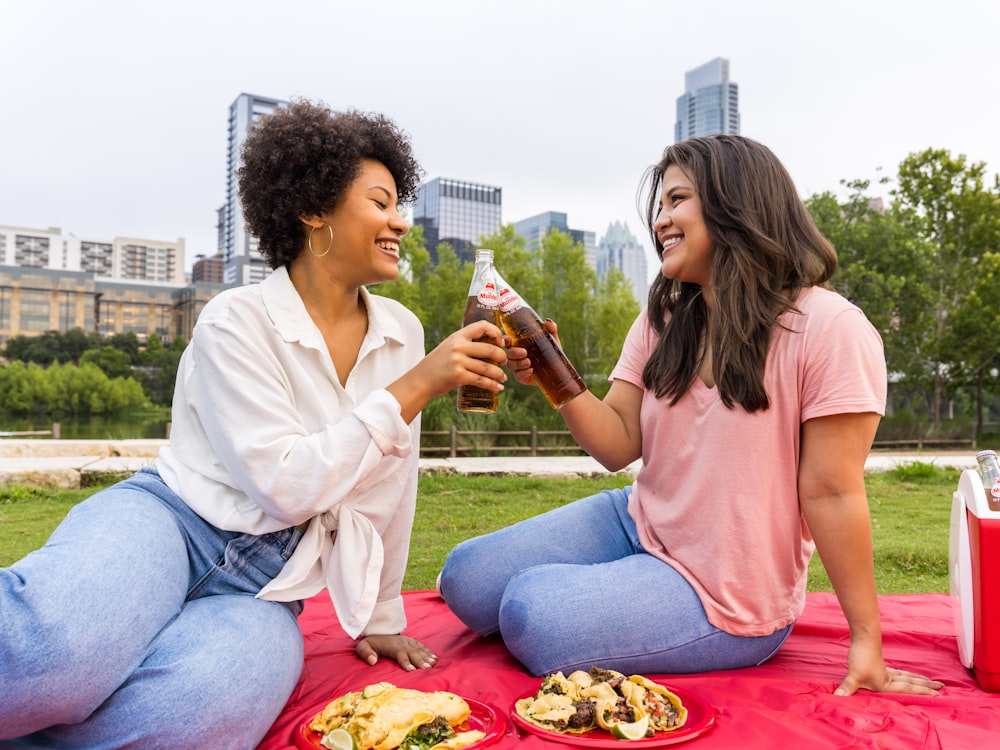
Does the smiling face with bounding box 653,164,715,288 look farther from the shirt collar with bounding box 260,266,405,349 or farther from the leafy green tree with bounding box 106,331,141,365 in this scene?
the leafy green tree with bounding box 106,331,141,365

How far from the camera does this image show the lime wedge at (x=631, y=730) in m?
1.84

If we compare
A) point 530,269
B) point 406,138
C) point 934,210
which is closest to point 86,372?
point 530,269

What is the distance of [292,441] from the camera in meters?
2.10

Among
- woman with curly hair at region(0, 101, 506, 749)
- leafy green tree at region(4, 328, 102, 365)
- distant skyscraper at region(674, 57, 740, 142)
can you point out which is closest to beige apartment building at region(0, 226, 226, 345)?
leafy green tree at region(4, 328, 102, 365)

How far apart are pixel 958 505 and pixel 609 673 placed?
4.02 ft

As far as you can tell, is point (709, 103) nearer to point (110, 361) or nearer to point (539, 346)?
point (110, 361)

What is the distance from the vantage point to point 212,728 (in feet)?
5.83

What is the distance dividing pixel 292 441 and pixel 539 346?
2.63 ft

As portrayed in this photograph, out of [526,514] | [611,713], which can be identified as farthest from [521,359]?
[526,514]

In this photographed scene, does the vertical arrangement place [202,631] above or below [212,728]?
above

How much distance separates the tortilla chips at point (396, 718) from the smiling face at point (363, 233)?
1.18m

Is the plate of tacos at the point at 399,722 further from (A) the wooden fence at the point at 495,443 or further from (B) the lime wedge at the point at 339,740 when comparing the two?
(A) the wooden fence at the point at 495,443

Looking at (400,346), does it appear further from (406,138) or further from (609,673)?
(609,673)

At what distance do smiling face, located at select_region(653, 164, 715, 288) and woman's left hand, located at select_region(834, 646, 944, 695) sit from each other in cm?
116
